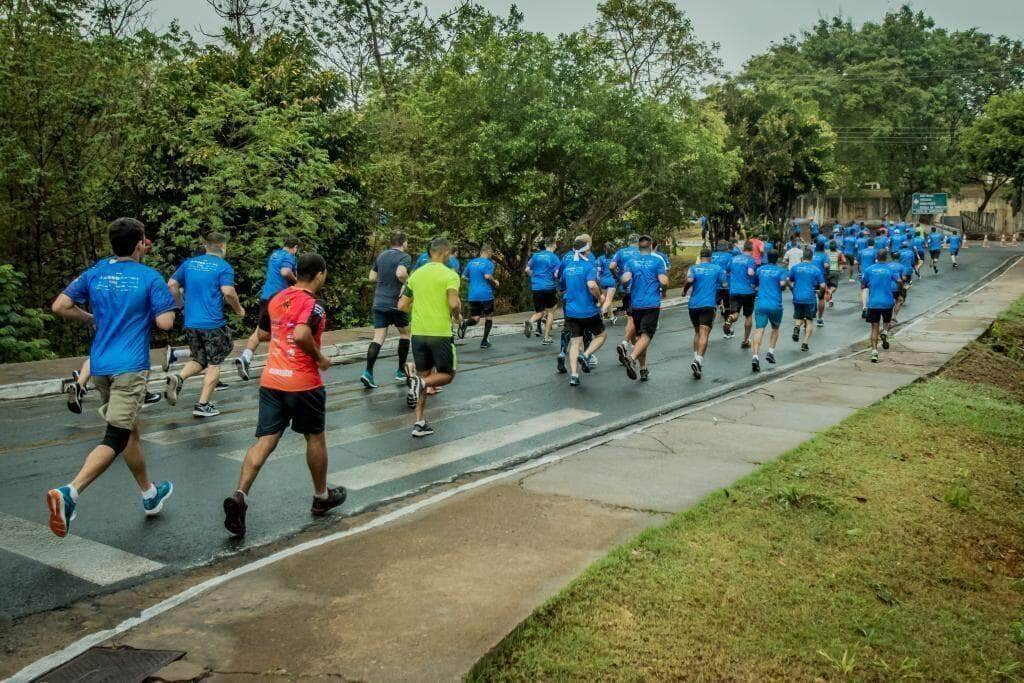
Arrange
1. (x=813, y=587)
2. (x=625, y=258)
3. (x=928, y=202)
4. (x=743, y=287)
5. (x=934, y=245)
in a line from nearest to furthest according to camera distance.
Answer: (x=813, y=587)
(x=625, y=258)
(x=743, y=287)
(x=934, y=245)
(x=928, y=202)

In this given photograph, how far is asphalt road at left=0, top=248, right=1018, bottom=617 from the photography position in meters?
5.72

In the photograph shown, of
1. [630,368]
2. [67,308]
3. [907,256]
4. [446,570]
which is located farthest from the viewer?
[907,256]

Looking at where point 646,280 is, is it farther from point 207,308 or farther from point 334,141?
point 334,141

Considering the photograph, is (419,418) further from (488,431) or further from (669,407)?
(669,407)

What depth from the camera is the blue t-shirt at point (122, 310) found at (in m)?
6.08

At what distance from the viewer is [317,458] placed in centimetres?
634

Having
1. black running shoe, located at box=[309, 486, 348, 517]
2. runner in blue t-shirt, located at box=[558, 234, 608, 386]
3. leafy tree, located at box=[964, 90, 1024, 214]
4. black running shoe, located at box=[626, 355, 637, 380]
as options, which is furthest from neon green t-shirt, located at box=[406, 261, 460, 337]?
leafy tree, located at box=[964, 90, 1024, 214]

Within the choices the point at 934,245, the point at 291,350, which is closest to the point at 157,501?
the point at 291,350

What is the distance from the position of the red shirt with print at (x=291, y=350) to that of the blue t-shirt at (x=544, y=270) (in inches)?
424

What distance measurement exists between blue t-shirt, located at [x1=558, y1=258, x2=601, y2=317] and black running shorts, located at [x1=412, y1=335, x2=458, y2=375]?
→ 12.2 feet

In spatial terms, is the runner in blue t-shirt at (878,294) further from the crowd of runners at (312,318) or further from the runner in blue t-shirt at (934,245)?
the runner in blue t-shirt at (934,245)

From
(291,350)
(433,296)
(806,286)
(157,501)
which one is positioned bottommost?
(157,501)

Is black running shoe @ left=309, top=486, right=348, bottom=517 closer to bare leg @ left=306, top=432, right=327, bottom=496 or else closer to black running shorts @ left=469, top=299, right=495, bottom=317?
bare leg @ left=306, top=432, right=327, bottom=496

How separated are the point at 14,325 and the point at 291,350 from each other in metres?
11.7
